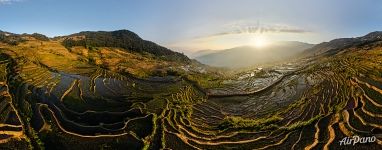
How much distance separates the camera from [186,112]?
38.6 m

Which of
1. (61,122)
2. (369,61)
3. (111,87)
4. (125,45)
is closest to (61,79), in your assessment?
(111,87)

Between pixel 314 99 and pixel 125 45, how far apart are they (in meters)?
111

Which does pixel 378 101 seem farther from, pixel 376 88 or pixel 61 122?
pixel 61 122

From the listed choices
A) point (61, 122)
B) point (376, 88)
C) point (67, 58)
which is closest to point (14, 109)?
point (61, 122)

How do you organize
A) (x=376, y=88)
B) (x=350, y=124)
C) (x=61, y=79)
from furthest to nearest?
(x=61, y=79) → (x=376, y=88) → (x=350, y=124)

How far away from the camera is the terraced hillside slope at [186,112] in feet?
93.0

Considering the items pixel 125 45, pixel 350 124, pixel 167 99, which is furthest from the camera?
pixel 125 45

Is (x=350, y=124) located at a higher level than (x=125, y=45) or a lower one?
lower

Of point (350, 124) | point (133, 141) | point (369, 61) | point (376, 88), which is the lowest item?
point (133, 141)

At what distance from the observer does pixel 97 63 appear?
87.3 m

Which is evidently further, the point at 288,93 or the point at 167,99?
the point at 288,93

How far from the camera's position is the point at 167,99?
44.7 m

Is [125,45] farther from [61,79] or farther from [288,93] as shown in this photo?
[288,93]

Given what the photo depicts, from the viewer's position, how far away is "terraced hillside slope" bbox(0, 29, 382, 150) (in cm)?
2834
